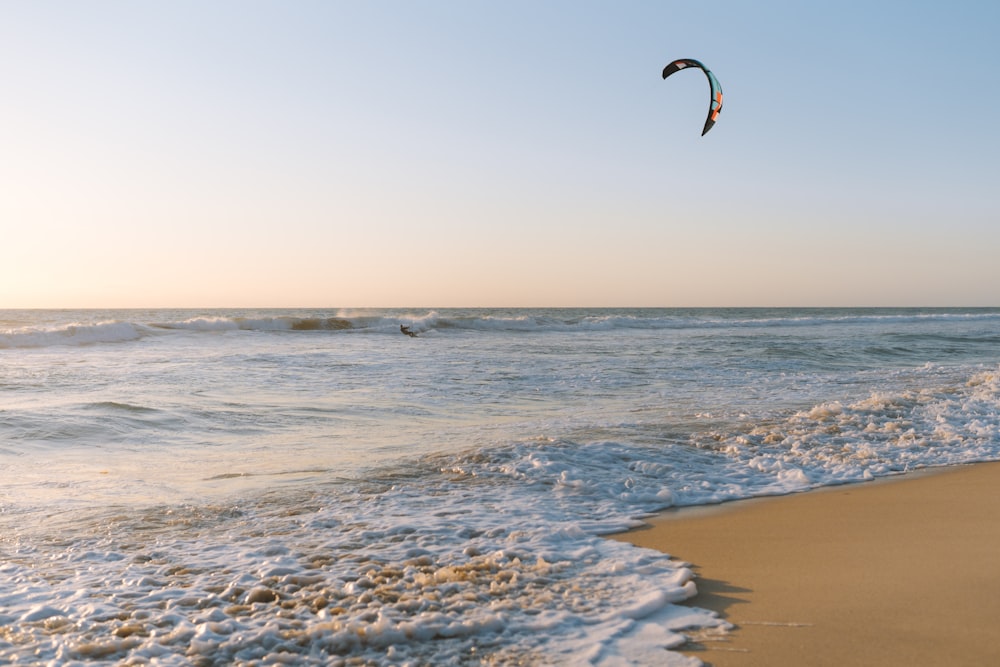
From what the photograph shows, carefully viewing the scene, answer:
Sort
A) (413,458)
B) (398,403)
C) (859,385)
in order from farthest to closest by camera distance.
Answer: (859,385) → (398,403) → (413,458)

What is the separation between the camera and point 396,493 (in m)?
4.59

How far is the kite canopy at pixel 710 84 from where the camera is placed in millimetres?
7970

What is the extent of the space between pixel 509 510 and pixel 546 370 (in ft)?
28.7

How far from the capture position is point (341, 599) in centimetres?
294

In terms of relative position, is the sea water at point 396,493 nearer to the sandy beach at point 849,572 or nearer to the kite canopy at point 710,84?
the sandy beach at point 849,572

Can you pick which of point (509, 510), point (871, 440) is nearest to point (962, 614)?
point (509, 510)

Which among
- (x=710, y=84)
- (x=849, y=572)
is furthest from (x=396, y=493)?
(x=710, y=84)

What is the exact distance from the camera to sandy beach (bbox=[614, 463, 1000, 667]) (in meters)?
2.52

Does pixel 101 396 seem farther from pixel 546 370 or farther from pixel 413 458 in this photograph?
pixel 546 370

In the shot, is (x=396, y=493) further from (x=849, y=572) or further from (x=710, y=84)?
(x=710, y=84)

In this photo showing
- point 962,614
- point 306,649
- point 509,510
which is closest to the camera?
point 306,649

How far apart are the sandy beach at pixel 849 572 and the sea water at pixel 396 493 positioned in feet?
0.64

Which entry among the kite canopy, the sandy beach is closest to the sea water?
the sandy beach

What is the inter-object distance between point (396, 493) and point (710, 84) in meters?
5.99
